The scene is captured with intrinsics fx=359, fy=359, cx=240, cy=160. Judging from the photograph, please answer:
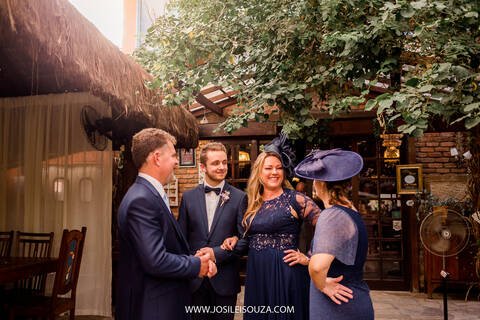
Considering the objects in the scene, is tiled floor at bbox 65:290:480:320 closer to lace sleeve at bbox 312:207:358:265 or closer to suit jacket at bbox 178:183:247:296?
suit jacket at bbox 178:183:247:296

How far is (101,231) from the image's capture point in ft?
14.0

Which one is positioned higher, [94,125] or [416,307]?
[94,125]

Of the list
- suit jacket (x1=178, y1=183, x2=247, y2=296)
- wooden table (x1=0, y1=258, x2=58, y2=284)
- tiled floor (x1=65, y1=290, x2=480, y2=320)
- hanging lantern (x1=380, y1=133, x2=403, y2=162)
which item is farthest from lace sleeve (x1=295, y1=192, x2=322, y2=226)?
hanging lantern (x1=380, y1=133, x2=403, y2=162)

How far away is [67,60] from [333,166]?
192cm

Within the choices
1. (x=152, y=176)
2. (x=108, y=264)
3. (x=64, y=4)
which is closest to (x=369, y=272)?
(x=108, y=264)

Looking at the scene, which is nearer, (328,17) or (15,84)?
(328,17)

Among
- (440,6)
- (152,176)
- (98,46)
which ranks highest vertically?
(98,46)

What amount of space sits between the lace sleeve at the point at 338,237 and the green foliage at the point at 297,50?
0.72 m

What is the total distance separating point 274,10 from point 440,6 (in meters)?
1.23

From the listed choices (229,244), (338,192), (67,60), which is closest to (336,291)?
(338,192)

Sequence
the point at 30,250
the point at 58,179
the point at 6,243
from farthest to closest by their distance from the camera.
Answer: the point at 58,179 → the point at 6,243 → the point at 30,250

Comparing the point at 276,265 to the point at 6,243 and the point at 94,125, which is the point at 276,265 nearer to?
the point at 94,125

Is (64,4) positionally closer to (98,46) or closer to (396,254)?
(98,46)

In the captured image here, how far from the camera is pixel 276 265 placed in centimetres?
219
